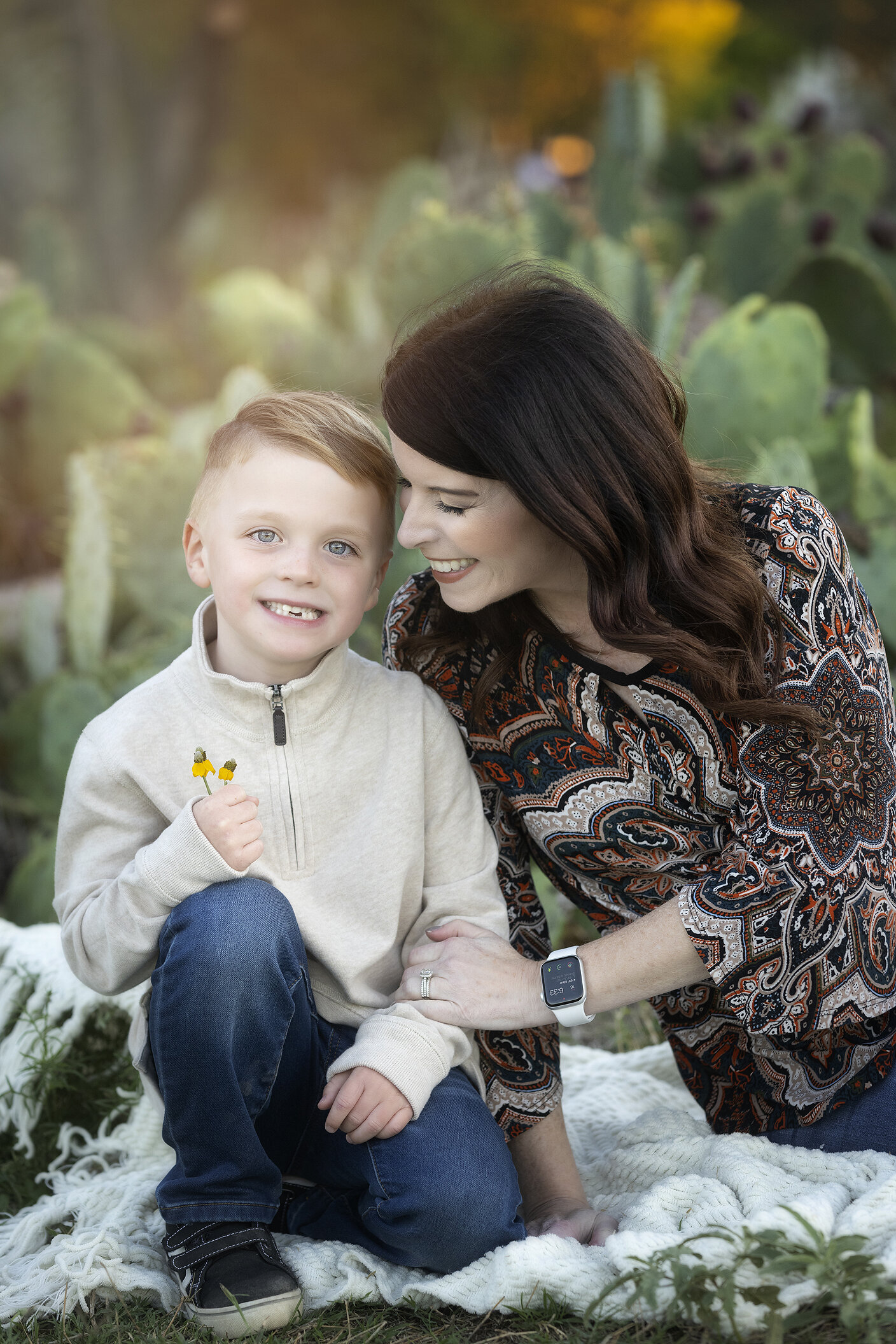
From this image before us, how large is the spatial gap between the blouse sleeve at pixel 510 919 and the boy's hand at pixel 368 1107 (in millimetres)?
224

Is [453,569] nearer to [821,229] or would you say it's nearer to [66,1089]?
[66,1089]

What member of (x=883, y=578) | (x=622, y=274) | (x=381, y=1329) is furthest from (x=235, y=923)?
(x=622, y=274)

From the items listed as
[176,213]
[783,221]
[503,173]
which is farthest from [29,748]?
[176,213]

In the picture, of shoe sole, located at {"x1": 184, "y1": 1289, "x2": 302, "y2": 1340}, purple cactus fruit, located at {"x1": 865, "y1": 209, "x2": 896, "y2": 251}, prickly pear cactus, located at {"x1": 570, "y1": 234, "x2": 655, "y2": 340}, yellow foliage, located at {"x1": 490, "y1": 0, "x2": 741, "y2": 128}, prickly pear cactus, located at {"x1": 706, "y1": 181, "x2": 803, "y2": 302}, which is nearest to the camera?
shoe sole, located at {"x1": 184, "y1": 1289, "x2": 302, "y2": 1340}

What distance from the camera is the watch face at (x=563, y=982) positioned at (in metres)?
1.32

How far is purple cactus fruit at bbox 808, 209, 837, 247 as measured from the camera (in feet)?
13.2

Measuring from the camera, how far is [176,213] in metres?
8.18

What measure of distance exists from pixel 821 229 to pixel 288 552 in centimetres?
324

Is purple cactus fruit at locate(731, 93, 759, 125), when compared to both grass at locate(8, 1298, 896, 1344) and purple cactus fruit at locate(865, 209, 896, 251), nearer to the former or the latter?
purple cactus fruit at locate(865, 209, 896, 251)

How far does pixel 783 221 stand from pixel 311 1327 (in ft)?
13.1

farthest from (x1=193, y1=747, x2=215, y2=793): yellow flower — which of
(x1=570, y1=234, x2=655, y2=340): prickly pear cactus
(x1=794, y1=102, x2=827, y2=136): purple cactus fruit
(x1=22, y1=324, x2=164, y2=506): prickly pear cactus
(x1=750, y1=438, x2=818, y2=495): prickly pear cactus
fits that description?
(x1=794, y1=102, x2=827, y2=136): purple cactus fruit

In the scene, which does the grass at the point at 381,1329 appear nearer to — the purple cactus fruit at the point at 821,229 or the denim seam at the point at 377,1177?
the denim seam at the point at 377,1177

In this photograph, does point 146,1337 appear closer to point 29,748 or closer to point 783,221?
point 29,748

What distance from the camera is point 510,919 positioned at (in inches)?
61.3
